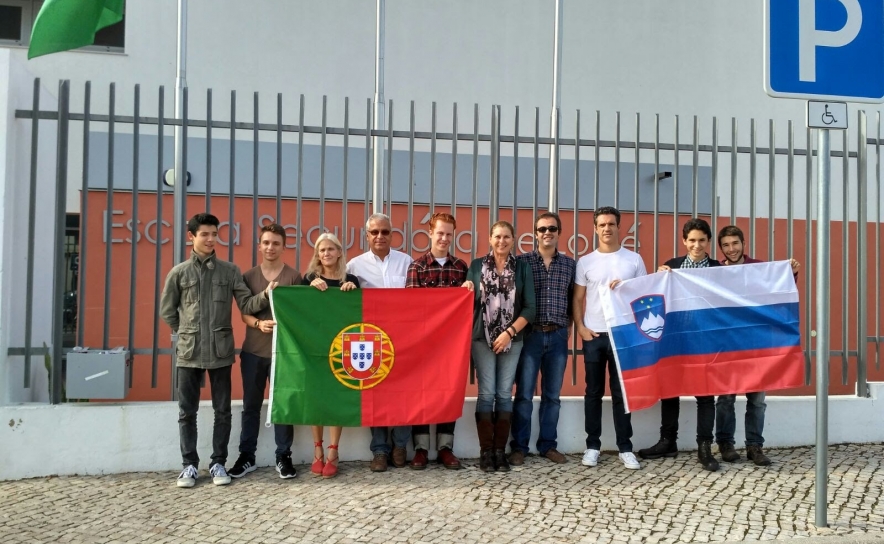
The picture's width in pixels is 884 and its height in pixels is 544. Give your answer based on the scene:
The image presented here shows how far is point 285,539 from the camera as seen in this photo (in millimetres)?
3928

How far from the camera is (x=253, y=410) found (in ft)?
17.0

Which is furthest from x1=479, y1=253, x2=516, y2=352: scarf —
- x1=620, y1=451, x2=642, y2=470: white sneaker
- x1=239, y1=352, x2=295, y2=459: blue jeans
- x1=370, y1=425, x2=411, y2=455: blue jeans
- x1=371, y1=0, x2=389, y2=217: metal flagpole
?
x1=239, y1=352, x2=295, y2=459: blue jeans

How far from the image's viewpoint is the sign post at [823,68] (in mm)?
4059

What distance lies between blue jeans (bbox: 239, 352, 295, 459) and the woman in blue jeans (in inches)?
55.0

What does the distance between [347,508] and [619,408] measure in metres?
2.19

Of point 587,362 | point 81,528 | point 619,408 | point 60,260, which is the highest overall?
point 60,260

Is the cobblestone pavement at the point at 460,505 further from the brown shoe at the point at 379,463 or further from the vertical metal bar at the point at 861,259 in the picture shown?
the vertical metal bar at the point at 861,259

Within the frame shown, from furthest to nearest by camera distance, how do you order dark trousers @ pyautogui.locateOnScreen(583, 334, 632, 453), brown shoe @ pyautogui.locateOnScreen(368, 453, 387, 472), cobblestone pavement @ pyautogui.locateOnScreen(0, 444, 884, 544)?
dark trousers @ pyautogui.locateOnScreen(583, 334, 632, 453) → brown shoe @ pyautogui.locateOnScreen(368, 453, 387, 472) → cobblestone pavement @ pyautogui.locateOnScreen(0, 444, 884, 544)

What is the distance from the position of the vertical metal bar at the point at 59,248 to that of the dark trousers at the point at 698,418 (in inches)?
173

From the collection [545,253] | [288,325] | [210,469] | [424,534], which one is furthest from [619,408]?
[210,469]

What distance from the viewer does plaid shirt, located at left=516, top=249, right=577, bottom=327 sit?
529 centimetres

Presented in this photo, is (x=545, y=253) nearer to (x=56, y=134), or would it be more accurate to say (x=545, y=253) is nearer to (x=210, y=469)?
(x=210, y=469)

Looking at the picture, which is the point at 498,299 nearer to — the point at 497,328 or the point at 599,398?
the point at 497,328

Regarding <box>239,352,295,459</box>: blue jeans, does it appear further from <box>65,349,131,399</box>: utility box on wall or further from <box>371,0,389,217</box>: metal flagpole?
<box>371,0,389,217</box>: metal flagpole
